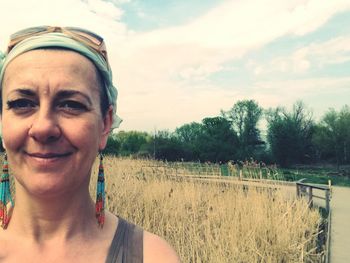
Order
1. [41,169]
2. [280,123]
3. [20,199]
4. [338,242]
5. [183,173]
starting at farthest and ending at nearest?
[280,123], [183,173], [338,242], [20,199], [41,169]

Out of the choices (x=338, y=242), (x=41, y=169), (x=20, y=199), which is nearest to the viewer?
(x=41, y=169)

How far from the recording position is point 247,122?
62.4 metres

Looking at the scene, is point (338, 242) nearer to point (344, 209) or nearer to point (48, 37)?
A: point (344, 209)

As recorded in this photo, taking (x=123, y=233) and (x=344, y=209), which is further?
(x=344, y=209)

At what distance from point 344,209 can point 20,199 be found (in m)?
10.9

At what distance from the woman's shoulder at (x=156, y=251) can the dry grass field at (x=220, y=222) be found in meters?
2.86

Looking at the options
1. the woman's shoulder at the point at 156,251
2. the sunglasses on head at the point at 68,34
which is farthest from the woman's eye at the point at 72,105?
the woman's shoulder at the point at 156,251

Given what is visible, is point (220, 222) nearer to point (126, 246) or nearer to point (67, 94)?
point (126, 246)

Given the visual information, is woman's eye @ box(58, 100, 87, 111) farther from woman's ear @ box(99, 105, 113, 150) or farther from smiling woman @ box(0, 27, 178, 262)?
woman's ear @ box(99, 105, 113, 150)

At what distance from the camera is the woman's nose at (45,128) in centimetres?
132

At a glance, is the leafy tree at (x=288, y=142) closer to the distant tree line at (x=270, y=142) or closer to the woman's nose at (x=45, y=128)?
the distant tree line at (x=270, y=142)

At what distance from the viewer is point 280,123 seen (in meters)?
47.3

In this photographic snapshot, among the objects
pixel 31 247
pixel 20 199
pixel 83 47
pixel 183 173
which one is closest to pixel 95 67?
pixel 83 47

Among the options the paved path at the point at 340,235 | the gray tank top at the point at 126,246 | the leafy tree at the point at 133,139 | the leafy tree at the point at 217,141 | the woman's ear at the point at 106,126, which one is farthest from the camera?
the leafy tree at the point at 133,139
